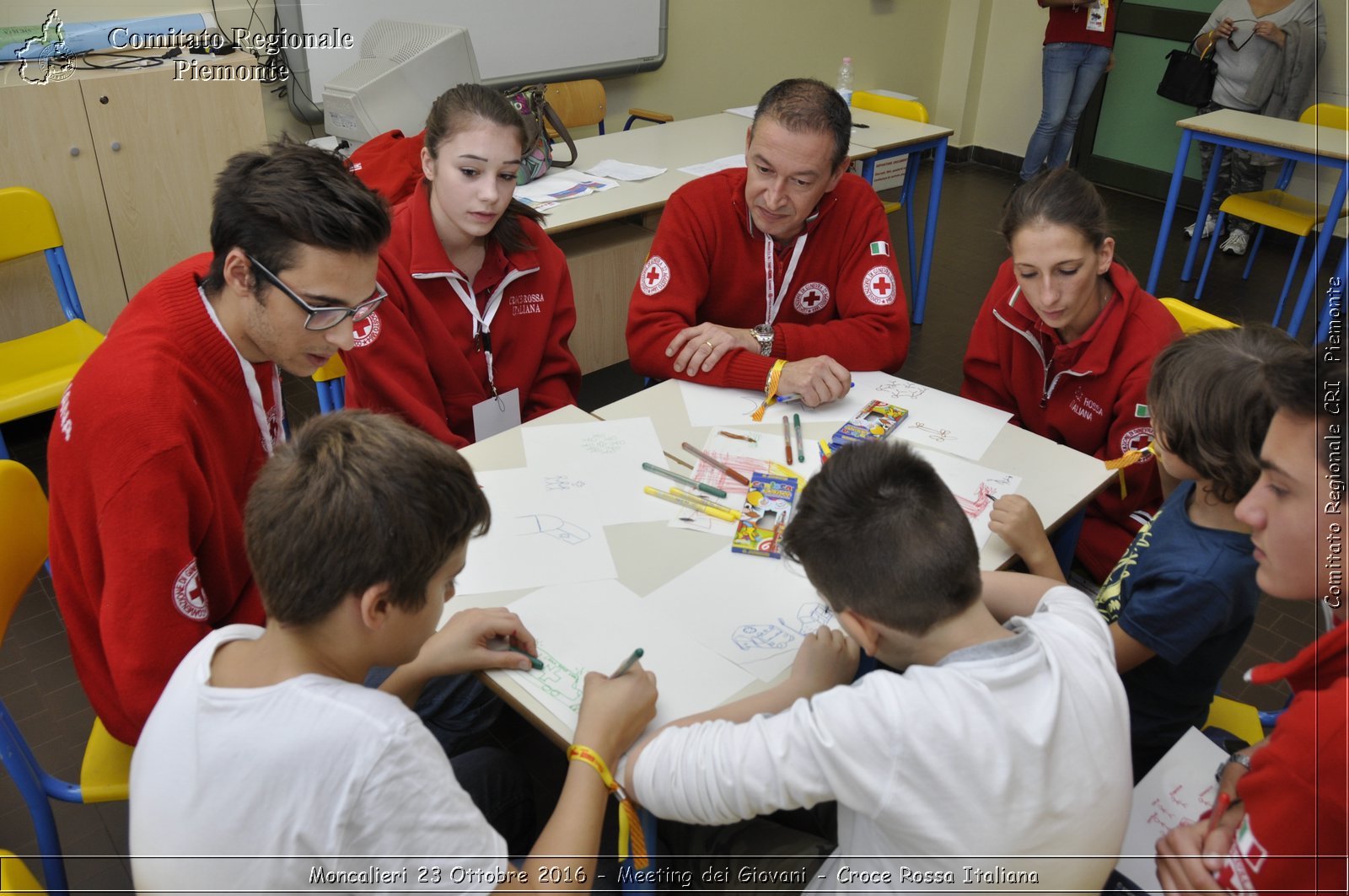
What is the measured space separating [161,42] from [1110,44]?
5271 mm

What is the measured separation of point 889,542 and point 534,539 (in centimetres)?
67

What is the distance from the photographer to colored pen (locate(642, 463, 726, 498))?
1.67 m

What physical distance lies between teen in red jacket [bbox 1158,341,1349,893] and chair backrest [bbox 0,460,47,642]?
1.65 meters

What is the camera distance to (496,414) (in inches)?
87.6

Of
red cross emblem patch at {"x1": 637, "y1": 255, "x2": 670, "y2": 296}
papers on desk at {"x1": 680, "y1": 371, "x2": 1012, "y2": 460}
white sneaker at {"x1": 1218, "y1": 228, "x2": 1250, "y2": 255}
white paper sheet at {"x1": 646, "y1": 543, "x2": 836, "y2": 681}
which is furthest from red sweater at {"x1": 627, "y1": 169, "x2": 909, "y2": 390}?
white sneaker at {"x1": 1218, "y1": 228, "x2": 1250, "y2": 255}

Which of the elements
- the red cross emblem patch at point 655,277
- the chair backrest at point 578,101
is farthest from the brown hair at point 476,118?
the chair backrest at point 578,101

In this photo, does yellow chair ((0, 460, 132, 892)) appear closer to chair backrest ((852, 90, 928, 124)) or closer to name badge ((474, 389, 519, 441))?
name badge ((474, 389, 519, 441))

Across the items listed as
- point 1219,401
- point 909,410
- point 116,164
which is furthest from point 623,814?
point 116,164

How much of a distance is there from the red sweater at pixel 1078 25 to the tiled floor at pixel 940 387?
42.5 inches

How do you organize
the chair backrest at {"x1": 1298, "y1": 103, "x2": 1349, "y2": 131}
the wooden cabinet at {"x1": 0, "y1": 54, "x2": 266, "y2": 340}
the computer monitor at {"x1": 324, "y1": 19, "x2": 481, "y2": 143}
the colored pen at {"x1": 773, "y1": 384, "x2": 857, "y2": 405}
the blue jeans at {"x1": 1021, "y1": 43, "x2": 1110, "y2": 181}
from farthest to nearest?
the blue jeans at {"x1": 1021, "y1": 43, "x2": 1110, "y2": 181} → the chair backrest at {"x1": 1298, "y1": 103, "x2": 1349, "y2": 131} → the computer monitor at {"x1": 324, "y1": 19, "x2": 481, "y2": 143} → the wooden cabinet at {"x1": 0, "y1": 54, "x2": 266, "y2": 340} → the colored pen at {"x1": 773, "y1": 384, "x2": 857, "y2": 405}

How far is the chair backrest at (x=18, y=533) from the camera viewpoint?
4.58ft

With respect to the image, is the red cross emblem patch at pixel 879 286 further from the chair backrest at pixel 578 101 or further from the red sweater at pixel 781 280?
the chair backrest at pixel 578 101

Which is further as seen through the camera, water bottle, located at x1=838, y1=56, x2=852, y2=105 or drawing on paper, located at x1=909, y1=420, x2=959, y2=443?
water bottle, located at x1=838, y1=56, x2=852, y2=105

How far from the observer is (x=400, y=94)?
11.0 feet
